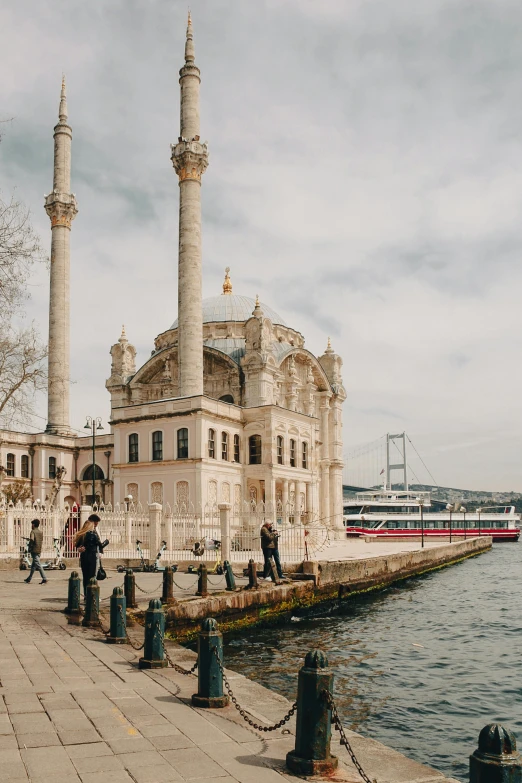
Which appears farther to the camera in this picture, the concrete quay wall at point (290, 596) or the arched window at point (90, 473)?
the arched window at point (90, 473)

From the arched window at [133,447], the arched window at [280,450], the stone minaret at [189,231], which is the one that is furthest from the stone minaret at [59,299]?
the arched window at [280,450]

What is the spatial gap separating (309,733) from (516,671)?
921 cm

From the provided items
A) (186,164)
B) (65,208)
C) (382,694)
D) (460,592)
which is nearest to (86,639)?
(382,694)

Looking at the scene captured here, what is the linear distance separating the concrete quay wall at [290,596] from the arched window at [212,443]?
11597 millimetres

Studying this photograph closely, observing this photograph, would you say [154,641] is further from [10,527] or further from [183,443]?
[183,443]

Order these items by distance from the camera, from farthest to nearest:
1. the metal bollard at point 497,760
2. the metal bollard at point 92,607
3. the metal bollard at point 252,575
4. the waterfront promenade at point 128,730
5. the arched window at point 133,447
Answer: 1. the arched window at point 133,447
2. the metal bollard at point 252,575
3. the metal bollard at point 92,607
4. the waterfront promenade at point 128,730
5. the metal bollard at point 497,760

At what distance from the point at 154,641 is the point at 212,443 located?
29256 millimetres

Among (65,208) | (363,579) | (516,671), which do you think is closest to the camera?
(516,671)

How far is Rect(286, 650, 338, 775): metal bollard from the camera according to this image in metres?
5.11

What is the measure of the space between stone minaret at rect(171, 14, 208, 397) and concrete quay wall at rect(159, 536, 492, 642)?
1566cm

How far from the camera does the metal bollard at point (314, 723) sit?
511 centimetres

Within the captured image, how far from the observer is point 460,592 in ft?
85.1

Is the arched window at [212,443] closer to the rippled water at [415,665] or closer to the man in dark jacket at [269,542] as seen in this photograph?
the rippled water at [415,665]

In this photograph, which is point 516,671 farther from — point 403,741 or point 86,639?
point 86,639
